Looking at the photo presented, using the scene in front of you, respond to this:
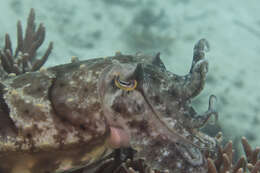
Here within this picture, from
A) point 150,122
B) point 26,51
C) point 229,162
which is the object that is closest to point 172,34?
point 26,51

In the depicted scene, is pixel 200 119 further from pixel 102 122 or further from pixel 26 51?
pixel 26 51

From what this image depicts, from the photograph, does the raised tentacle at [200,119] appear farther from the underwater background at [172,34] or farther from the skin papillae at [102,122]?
the underwater background at [172,34]

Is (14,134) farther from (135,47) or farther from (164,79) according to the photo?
(135,47)

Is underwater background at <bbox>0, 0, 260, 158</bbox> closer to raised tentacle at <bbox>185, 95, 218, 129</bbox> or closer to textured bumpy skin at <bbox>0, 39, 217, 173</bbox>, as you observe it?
raised tentacle at <bbox>185, 95, 218, 129</bbox>

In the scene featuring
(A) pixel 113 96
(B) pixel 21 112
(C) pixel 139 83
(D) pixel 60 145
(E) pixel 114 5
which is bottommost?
(D) pixel 60 145

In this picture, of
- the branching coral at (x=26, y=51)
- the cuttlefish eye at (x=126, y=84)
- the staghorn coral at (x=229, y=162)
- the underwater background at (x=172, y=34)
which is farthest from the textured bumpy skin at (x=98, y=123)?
the underwater background at (x=172, y=34)

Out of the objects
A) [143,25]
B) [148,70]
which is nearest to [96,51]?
[143,25]
